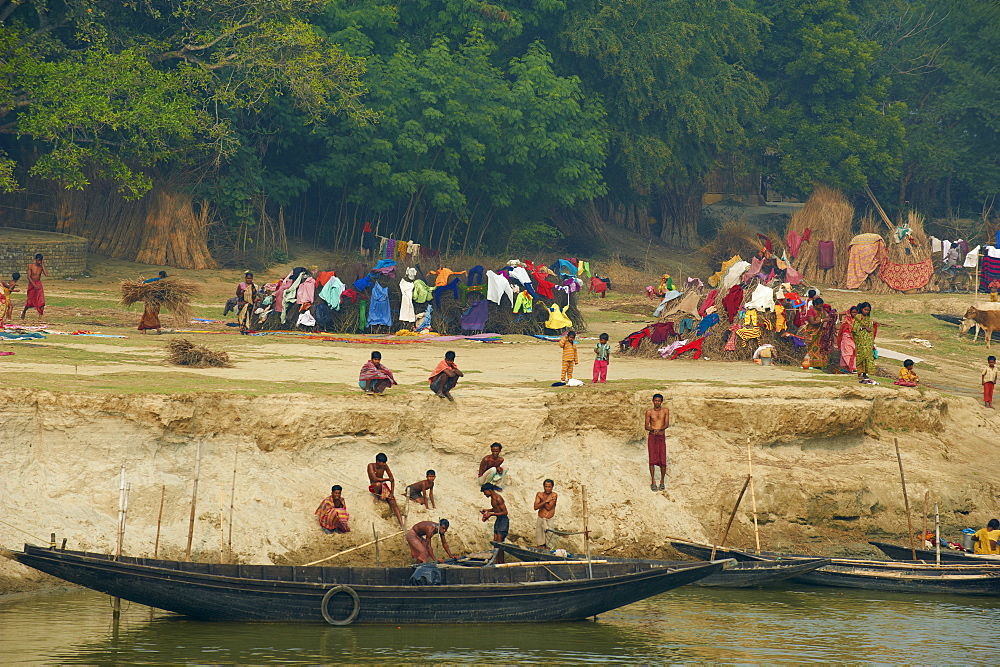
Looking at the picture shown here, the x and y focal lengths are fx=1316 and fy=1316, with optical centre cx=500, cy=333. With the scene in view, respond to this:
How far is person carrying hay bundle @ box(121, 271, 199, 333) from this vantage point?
2383 centimetres

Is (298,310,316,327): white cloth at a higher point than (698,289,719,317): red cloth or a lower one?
lower

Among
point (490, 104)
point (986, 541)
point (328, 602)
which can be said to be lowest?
point (328, 602)

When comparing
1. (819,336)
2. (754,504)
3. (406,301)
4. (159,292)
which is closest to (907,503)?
(754,504)

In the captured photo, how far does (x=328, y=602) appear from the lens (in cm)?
1418

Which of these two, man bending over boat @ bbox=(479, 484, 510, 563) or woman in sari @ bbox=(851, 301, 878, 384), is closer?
man bending over boat @ bbox=(479, 484, 510, 563)

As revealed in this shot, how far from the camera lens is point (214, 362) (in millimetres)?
20562

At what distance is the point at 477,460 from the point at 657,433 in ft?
8.40

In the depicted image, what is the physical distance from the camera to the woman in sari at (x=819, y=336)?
22875 mm

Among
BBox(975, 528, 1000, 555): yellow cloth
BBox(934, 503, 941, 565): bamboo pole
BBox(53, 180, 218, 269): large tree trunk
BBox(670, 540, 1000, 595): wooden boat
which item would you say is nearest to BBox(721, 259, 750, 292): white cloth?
BBox(934, 503, 941, 565): bamboo pole

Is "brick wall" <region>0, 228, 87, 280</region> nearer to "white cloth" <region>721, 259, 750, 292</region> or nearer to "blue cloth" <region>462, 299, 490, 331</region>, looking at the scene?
"blue cloth" <region>462, 299, 490, 331</region>

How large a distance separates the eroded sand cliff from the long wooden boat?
192 cm

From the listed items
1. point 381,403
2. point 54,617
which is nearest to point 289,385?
point 381,403

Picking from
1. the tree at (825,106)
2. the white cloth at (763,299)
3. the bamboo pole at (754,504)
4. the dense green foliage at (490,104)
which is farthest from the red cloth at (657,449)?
the tree at (825,106)

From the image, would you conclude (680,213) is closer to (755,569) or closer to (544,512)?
(544,512)
